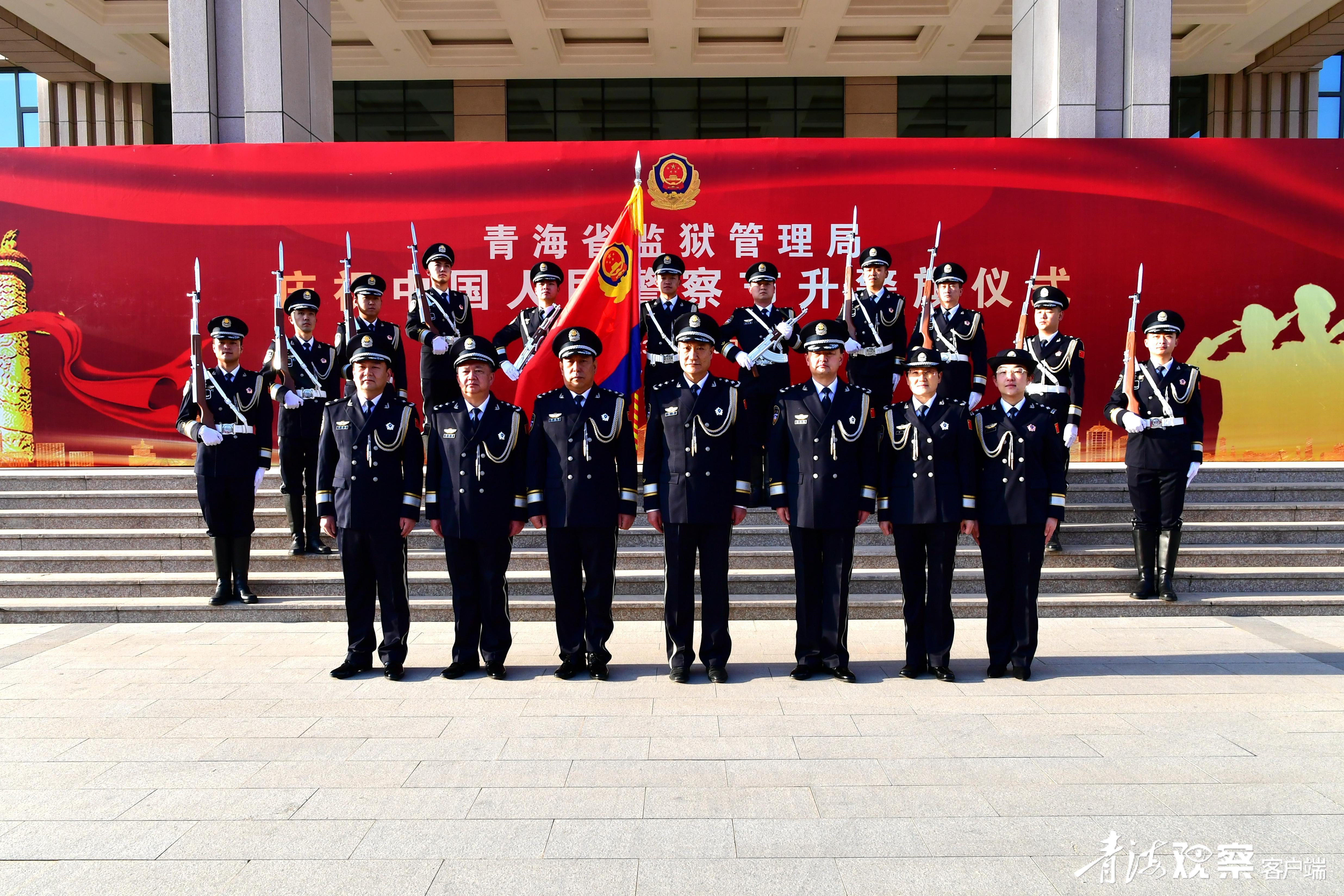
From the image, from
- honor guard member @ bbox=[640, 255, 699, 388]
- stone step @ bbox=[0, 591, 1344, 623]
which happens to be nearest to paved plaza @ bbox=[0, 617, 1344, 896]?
stone step @ bbox=[0, 591, 1344, 623]

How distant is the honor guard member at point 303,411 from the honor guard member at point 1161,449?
5557 millimetres

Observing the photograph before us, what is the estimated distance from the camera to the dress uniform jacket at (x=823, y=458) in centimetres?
494

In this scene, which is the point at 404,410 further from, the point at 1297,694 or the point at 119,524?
the point at 1297,694

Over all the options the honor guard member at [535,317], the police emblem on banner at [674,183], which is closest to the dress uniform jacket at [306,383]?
the honor guard member at [535,317]

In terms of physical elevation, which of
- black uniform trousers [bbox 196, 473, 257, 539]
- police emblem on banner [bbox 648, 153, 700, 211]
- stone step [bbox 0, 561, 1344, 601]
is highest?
police emblem on banner [bbox 648, 153, 700, 211]

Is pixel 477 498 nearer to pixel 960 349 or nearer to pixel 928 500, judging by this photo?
pixel 928 500

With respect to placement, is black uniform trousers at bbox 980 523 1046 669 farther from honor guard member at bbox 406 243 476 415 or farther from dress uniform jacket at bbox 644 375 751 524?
honor guard member at bbox 406 243 476 415

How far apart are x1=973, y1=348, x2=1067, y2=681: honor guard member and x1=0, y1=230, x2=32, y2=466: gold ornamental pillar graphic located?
8.43 m

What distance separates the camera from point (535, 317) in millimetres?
6961

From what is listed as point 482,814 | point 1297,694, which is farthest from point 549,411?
point 1297,694

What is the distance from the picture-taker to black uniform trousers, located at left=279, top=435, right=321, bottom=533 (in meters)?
6.78

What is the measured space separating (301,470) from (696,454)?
11.0ft

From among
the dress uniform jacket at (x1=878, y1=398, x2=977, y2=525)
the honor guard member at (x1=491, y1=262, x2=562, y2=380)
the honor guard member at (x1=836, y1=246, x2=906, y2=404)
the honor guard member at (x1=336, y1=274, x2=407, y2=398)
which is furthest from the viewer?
the honor guard member at (x1=836, y1=246, x2=906, y2=404)

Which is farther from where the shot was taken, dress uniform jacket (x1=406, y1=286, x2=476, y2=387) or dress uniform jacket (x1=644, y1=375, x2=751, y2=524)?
dress uniform jacket (x1=406, y1=286, x2=476, y2=387)
